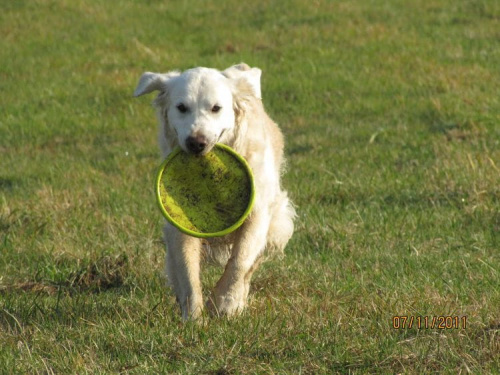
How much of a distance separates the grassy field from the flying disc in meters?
0.46

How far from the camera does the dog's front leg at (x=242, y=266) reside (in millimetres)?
4922

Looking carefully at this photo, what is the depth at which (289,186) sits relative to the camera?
7.80 metres

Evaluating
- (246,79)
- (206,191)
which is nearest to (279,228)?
(206,191)

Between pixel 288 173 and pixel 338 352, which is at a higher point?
pixel 338 352

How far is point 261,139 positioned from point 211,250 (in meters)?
0.73

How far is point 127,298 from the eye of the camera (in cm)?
515

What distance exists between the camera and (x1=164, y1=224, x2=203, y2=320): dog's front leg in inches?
192

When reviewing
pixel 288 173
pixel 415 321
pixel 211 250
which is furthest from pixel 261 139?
pixel 288 173

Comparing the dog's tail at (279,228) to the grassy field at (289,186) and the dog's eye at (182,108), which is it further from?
the dog's eye at (182,108)

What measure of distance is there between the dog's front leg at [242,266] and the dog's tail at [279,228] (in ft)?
1.59

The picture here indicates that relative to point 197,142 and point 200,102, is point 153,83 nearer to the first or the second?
point 200,102

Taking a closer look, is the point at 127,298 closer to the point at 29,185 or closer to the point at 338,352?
the point at 338,352
